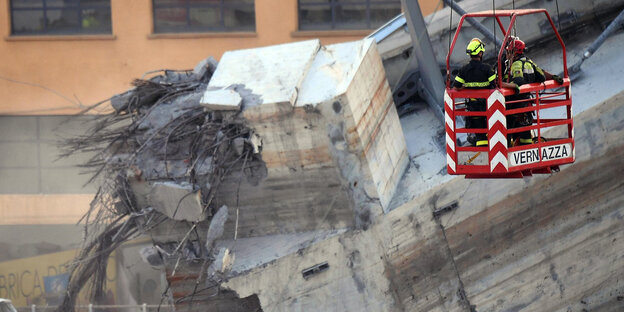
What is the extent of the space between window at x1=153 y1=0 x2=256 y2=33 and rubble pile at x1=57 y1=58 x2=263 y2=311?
32.3ft

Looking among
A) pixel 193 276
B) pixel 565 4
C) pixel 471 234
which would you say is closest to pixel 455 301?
pixel 471 234

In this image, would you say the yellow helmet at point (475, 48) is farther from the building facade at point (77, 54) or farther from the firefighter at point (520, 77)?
the building facade at point (77, 54)

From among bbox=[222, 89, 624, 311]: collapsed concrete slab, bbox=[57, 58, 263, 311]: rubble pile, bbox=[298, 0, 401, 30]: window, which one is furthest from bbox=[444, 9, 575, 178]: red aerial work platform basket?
bbox=[298, 0, 401, 30]: window

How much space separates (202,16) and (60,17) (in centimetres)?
363

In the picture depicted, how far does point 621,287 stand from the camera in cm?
1296

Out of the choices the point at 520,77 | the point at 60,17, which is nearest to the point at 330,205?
the point at 520,77

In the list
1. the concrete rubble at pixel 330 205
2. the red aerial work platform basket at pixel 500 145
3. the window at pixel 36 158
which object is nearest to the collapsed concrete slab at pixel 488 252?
the concrete rubble at pixel 330 205

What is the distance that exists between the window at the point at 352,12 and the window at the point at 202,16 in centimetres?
151

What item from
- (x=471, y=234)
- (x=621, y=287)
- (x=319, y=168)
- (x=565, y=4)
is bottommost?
(x=621, y=287)

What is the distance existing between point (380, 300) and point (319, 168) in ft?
6.31

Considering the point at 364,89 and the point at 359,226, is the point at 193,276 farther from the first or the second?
the point at 364,89

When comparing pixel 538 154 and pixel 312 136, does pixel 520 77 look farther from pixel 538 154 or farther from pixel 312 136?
pixel 312 136

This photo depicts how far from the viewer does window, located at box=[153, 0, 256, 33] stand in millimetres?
22656

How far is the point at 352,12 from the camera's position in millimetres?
22359
